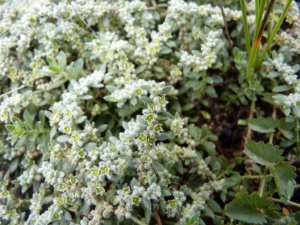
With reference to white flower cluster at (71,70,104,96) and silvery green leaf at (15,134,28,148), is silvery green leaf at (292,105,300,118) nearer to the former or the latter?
white flower cluster at (71,70,104,96)

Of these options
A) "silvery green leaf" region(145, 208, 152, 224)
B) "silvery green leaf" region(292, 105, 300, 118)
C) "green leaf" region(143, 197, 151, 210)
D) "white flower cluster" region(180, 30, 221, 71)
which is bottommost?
"silvery green leaf" region(145, 208, 152, 224)

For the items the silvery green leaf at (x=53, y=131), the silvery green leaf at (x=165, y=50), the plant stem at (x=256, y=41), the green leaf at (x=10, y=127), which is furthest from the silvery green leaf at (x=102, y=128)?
the plant stem at (x=256, y=41)

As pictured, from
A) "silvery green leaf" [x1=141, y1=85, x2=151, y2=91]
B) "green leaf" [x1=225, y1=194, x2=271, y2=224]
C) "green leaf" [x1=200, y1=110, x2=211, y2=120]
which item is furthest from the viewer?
"green leaf" [x1=200, y1=110, x2=211, y2=120]

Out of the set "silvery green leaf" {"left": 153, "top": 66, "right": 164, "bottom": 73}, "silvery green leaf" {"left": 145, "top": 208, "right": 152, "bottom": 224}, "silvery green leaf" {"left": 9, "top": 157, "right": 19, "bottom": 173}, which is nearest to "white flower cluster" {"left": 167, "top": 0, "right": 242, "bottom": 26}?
"silvery green leaf" {"left": 153, "top": 66, "right": 164, "bottom": 73}

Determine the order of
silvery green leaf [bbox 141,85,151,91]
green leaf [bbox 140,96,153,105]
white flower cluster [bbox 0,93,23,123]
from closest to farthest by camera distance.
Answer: green leaf [bbox 140,96,153,105], silvery green leaf [bbox 141,85,151,91], white flower cluster [bbox 0,93,23,123]

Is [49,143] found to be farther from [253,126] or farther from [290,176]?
[290,176]

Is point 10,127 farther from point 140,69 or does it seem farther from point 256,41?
point 256,41

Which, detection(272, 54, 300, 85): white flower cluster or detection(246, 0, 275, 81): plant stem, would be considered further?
detection(272, 54, 300, 85): white flower cluster

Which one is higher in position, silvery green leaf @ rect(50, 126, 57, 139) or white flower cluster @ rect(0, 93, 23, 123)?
white flower cluster @ rect(0, 93, 23, 123)

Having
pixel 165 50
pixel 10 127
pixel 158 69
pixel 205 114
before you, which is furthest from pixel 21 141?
pixel 205 114
